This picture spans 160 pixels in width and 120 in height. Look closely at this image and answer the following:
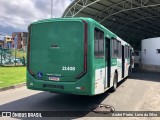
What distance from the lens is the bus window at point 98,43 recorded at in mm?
8468

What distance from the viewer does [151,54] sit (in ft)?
112

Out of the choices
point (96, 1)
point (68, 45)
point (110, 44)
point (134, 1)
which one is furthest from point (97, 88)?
point (134, 1)

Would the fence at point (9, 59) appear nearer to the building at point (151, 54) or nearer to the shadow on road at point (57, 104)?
the building at point (151, 54)

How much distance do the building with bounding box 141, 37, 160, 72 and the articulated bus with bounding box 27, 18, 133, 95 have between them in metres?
25.5

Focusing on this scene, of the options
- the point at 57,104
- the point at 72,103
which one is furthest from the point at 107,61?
the point at 57,104

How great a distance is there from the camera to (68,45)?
324 inches

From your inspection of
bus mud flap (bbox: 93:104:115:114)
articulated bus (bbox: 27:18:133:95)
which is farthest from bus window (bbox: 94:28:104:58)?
bus mud flap (bbox: 93:104:115:114)

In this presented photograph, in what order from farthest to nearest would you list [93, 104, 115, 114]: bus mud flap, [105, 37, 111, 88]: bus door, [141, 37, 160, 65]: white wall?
[141, 37, 160, 65]: white wall, [105, 37, 111, 88]: bus door, [93, 104, 115, 114]: bus mud flap

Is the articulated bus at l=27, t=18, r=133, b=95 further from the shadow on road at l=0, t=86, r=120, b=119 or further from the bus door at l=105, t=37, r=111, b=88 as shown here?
the bus door at l=105, t=37, r=111, b=88

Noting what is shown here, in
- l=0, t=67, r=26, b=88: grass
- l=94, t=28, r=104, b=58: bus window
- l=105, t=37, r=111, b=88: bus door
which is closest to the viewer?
l=94, t=28, r=104, b=58: bus window

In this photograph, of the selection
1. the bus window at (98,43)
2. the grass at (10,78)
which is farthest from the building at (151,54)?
the bus window at (98,43)

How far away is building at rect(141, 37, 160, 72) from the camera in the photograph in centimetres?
3280

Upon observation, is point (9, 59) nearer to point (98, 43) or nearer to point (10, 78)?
point (10, 78)

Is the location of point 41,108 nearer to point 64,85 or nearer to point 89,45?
point 64,85
